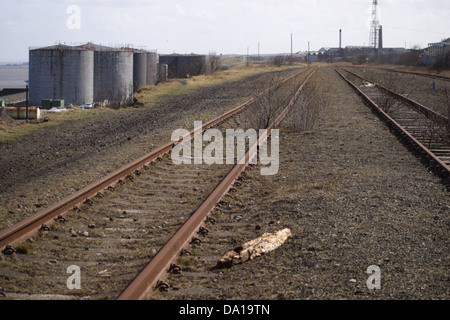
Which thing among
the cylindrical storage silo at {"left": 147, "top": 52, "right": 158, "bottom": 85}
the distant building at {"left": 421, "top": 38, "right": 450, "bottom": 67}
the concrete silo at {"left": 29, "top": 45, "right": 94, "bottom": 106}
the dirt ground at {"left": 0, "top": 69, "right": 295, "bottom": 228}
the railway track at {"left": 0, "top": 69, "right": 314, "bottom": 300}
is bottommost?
the railway track at {"left": 0, "top": 69, "right": 314, "bottom": 300}

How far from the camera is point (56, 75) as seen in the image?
39094 millimetres

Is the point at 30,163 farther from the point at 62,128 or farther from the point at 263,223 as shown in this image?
the point at 263,223

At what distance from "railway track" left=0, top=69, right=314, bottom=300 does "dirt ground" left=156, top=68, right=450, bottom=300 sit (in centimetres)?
26

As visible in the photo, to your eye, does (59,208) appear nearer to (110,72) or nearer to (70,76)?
(70,76)

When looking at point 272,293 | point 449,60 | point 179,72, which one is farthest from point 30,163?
point 449,60

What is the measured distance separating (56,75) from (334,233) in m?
36.1

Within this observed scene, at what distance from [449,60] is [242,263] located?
6428 centimetres

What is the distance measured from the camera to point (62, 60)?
1542 inches

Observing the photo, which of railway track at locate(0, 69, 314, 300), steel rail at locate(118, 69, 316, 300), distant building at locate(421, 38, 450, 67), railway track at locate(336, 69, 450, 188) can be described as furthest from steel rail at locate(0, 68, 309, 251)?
distant building at locate(421, 38, 450, 67)

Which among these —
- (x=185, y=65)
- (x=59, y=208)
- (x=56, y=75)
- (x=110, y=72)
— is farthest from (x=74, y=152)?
(x=185, y=65)

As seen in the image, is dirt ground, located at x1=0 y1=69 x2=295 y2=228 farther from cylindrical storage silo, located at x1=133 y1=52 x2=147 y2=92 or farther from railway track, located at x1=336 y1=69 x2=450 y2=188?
cylindrical storage silo, located at x1=133 y1=52 x2=147 y2=92

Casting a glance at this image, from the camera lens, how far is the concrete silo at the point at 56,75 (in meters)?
39.0

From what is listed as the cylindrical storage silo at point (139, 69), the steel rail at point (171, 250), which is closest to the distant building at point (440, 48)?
the cylindrical storage silo at point (139, 69)

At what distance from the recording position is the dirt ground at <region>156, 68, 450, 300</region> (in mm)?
4699
